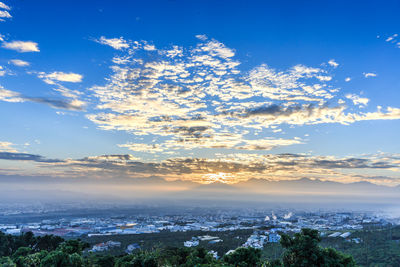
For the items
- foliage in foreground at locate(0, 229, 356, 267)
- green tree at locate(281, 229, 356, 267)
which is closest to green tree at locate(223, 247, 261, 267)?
foliage in foreground at locate(0, 229, 356, 267)

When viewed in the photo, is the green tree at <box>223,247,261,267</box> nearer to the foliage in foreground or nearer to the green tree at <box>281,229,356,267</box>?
the foliage in foreground

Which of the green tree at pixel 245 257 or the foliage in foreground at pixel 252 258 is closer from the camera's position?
the foliage in foreground at pixel 252 258

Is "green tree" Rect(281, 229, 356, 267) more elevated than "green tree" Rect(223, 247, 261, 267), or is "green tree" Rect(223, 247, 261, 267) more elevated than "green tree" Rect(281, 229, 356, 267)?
"green tree" Rect(281, 229, 356, 267)

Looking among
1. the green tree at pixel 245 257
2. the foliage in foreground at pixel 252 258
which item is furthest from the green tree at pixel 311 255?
the green tree at pixel 245 257

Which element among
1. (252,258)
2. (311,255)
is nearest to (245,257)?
(252,258)

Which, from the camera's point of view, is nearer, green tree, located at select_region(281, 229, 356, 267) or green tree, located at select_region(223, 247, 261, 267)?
green tree, located at select_region(281, 229, 356, 267)

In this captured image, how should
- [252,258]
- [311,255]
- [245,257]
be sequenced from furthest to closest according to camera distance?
1. [245,257]
2. [252,258]
3. [311,255]

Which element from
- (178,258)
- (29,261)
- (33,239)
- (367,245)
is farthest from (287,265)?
(367,245)

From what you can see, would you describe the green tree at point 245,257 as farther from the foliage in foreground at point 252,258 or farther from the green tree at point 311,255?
the green tree at point 311,255

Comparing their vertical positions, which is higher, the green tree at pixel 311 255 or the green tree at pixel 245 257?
the green tree at pixel 311 255

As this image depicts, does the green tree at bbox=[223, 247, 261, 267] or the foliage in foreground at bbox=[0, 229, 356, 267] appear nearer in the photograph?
the foliage in foreground at bbox=[0, 229, 356, 267]

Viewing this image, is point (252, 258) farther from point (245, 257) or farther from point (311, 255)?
point (311, 255)
